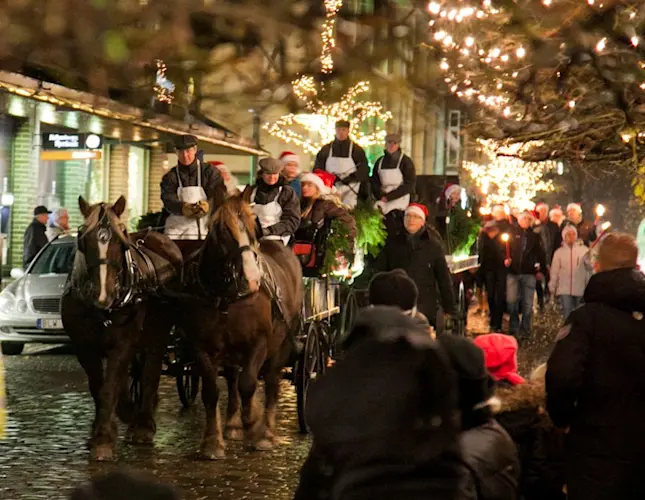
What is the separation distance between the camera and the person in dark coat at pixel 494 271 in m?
26.5

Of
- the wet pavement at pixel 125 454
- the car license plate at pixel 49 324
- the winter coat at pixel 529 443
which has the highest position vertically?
the winter coat at pixel 529 443

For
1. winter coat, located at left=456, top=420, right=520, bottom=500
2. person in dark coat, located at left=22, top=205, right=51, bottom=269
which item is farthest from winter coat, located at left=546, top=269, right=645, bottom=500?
person in dark coat, located at left=22, top=205, right=51, bottom=269

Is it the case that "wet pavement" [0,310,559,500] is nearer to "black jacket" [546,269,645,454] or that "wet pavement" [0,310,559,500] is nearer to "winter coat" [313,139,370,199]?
"winter coat" [313,139,370,199]

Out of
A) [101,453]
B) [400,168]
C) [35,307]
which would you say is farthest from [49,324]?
[101,453]

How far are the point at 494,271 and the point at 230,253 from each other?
48.9 feet

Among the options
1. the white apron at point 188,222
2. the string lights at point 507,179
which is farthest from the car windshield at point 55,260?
the string lights at point 507,179

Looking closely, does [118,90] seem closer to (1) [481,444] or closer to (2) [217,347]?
(1) [481,444]

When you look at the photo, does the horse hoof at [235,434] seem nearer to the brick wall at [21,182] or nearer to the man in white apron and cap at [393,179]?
the man in white apron and cap at [393,179]

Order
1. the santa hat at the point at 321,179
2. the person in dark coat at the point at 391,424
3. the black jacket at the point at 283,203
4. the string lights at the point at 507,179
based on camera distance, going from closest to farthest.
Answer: the person in dark coat at the point at 391,424 < the black jacket at the point at 283,203 < the santa hat at the point at 321,179 < the string lights at the point at 507,179

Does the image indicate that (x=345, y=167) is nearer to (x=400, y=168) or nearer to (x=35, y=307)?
(x=400, y=168)

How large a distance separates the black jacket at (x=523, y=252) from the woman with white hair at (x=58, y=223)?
25.2ft

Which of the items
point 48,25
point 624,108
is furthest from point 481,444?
point 624,108

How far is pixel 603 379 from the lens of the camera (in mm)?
7043

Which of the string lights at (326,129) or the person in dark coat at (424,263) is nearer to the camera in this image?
the person in dark coat at (424,263)
